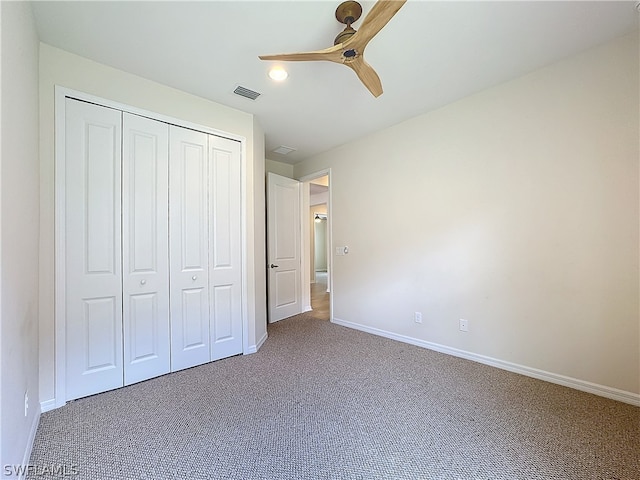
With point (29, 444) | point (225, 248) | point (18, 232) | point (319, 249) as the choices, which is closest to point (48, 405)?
point (29, 444)

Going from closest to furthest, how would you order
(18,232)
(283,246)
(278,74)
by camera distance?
(18,232) → (278,74) → (283,246)

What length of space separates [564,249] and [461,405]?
4.82 feet

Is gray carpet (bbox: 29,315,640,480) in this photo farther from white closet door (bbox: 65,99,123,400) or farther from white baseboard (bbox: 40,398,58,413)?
white closet door (bbox: 65,99,123,400)

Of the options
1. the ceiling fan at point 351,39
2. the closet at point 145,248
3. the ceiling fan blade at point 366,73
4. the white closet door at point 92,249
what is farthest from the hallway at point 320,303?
the ceiling fan at point 351,39

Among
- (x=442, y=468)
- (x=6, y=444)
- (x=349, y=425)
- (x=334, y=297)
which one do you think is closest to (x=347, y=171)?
(x=334, y=297)

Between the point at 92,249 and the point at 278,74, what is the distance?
201 centimetres

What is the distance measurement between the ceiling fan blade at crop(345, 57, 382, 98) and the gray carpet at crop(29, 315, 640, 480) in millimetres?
2323

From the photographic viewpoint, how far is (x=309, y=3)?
1702 mm

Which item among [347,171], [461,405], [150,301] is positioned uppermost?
[347,171]

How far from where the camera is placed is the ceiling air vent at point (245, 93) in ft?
8.53

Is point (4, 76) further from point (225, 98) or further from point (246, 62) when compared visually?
point (225, 98)

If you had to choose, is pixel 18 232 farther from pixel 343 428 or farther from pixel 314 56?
pixel 343 428

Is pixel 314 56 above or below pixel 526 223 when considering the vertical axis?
above

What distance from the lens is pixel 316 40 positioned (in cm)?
201
